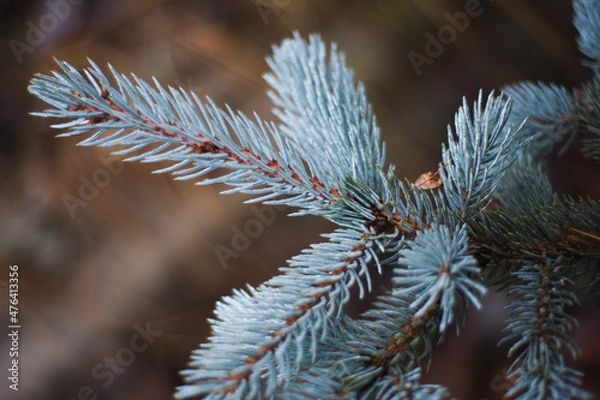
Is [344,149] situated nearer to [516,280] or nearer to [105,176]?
[516,280]

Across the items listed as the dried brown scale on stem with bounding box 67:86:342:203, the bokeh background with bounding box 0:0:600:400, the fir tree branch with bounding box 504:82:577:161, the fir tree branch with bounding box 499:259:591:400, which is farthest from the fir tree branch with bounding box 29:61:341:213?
the bokeh background with bounding box 0:0:600:400

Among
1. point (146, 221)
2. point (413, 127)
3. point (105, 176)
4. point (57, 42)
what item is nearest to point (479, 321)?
point (413, 127)

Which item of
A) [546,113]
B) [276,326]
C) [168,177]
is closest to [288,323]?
[276,326]

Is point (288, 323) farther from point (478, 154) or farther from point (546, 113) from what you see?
point (546, 113)

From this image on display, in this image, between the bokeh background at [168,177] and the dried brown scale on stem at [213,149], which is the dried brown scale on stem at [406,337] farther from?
the bokeh background at [168,177]

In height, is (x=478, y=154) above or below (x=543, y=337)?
above

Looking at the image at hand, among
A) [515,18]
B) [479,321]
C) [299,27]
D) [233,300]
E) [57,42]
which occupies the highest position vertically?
[515,18]

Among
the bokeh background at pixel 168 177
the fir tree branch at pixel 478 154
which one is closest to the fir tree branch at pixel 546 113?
the fir tree branch at pixel 478 154

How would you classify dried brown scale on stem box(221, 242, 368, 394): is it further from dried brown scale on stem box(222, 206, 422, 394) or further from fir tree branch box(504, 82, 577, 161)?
fir tree branch box(504, 82, 577, 161)
